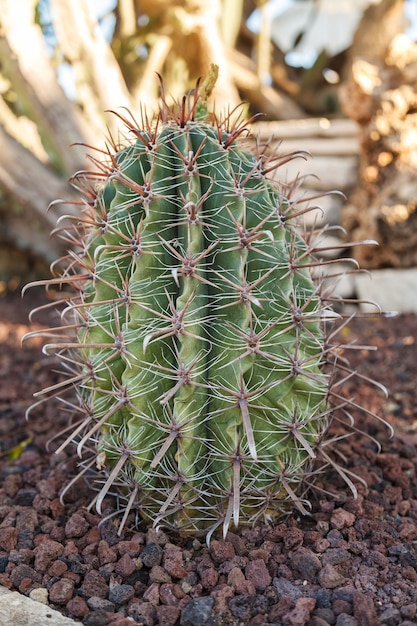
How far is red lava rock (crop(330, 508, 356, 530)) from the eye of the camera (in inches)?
63.9

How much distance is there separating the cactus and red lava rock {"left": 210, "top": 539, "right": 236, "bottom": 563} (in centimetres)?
6

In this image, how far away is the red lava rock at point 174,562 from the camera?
144 cm

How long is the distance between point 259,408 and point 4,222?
4.49 meters

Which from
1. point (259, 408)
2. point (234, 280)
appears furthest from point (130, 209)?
point (259, 408)

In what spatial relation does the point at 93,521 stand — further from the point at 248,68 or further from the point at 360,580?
the point at 248,68

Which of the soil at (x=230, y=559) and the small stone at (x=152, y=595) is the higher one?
the small stone at (x=152, y=595)

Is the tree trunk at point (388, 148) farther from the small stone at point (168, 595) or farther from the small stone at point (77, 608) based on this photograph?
the small stone at point (77, 608)

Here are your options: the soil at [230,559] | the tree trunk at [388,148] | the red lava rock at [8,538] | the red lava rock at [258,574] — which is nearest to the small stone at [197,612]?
the soil at [230,559]

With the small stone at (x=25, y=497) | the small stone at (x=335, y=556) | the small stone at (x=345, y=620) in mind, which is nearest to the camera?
the small stone at (x=345, y=620)

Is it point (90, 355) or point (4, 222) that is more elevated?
point (90, 355)

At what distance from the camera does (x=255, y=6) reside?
29.6 ft

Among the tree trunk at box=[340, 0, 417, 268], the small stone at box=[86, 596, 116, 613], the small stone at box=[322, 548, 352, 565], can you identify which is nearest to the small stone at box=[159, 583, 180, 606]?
the small stone at box=[86, 596, 116, 613]

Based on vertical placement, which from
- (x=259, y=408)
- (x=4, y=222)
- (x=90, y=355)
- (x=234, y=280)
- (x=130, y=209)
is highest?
(x=130, y=209)

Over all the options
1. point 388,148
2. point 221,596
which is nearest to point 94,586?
point 221,596
